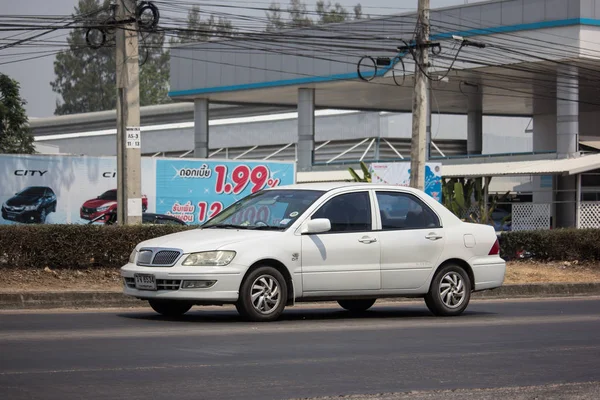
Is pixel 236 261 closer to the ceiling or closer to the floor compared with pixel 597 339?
closer to the ceiling

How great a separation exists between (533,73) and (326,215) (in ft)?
104

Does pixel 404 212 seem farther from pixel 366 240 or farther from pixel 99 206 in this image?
pixel 99 206

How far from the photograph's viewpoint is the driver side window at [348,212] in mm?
12836

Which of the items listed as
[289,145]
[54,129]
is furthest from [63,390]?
[54,129]

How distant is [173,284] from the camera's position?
11719 millimetres

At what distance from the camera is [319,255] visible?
490 inches

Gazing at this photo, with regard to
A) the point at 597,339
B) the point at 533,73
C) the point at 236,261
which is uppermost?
the point at 533,73

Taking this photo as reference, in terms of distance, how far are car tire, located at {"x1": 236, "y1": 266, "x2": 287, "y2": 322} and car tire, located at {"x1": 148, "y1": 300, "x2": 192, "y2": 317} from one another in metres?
0.93

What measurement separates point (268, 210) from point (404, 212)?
6.19ft

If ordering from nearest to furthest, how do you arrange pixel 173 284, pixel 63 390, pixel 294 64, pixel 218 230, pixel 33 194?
pixel 63 390
pixel 173 284
pixel 218 230
pixel 33 194
pixel 294 64

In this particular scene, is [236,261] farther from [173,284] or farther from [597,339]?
[597,339]

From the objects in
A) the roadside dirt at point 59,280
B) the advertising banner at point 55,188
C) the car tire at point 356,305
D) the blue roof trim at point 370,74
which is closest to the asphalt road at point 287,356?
the car tire at point 356,305

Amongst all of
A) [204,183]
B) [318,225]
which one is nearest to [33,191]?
[204,183]

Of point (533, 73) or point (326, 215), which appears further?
point (533, 73)
